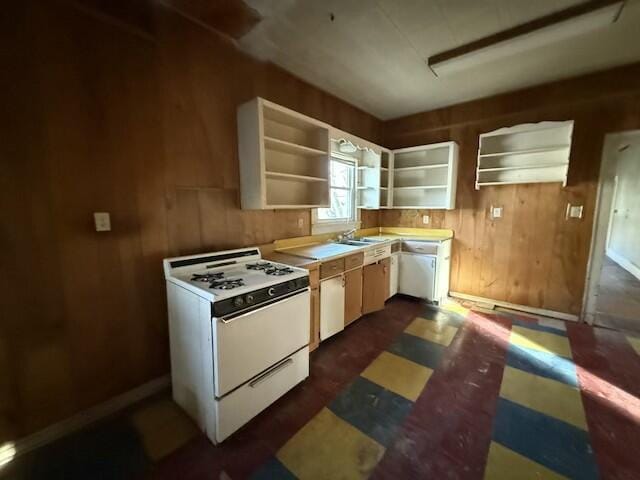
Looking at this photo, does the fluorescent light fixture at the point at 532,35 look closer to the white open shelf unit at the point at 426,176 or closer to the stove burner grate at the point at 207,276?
the white open shelf unit at the point at 426,176

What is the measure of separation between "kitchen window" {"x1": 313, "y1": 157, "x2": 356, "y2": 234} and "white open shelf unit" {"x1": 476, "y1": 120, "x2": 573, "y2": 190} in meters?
1.62

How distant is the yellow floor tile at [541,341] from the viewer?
2.42 metres

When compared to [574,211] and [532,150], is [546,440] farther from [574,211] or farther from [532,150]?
[532,150]

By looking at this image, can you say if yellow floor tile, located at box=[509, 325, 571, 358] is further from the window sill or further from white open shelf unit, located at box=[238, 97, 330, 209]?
white open shelf unit, located at box=[238, 97, 330, 209]

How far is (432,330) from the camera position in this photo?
277cm

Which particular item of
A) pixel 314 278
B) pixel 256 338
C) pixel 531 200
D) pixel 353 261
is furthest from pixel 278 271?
pixel 531 200

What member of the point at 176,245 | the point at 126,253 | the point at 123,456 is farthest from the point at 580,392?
the point at 126,253

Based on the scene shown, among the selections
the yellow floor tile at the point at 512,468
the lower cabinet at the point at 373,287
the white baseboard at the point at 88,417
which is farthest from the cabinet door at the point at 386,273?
the white baseboard at the point at 88,417

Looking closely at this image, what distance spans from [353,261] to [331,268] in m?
0.36

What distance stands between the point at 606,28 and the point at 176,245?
3.60 m

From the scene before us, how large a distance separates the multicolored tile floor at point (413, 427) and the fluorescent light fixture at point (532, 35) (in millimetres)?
2563

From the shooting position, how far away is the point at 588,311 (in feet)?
9.60

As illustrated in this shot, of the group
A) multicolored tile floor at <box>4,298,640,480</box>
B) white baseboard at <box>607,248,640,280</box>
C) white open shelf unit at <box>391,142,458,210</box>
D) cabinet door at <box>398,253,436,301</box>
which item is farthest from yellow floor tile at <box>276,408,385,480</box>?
white baseboard at <box>607,248,640,280</box>

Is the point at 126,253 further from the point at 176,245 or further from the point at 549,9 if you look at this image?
the point at 549,9
